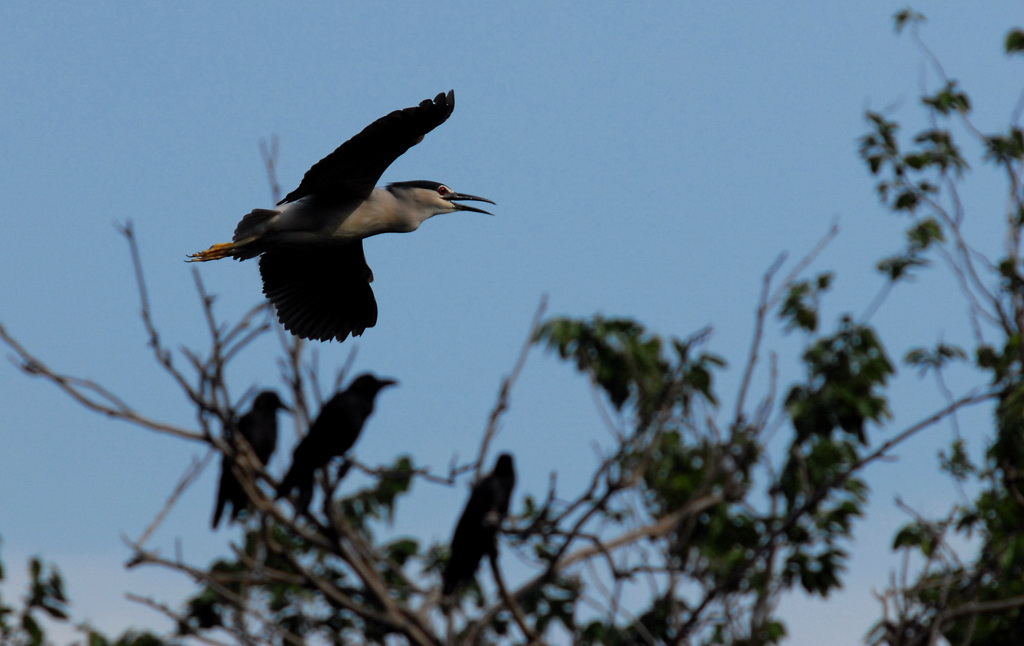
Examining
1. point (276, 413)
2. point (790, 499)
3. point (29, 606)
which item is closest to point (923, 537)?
point (790, 499)

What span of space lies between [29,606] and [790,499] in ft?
15.1

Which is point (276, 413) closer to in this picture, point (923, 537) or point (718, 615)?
point (718, 615)

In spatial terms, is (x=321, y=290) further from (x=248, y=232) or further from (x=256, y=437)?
(x=256, y=437)

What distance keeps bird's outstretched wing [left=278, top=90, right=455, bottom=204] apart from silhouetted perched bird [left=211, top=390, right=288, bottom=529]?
2.43 m

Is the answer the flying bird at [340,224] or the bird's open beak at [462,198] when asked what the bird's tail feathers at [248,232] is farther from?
the bird's open beak at [462,198]

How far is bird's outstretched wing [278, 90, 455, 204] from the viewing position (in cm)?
496

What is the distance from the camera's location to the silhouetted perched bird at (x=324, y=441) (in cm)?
620

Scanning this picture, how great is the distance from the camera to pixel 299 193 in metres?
5.49

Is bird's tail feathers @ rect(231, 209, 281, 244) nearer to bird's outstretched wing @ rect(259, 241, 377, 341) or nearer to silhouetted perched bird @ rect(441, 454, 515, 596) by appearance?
bird's outstretched wing @ rect(259, 241, 377, 341)

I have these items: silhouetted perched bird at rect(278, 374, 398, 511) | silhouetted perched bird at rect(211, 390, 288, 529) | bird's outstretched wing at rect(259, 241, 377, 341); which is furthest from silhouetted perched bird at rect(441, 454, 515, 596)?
silhouetted perched bird at rect(211, 390, 288, 529)

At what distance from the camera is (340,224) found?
5.45 m

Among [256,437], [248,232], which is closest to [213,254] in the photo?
[248,232]

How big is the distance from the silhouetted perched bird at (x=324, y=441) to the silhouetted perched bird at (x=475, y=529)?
0.73 m

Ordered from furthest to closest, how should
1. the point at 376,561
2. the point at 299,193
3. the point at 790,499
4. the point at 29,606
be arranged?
the point at 790,499 < the point at 376,561 < the point at 29,606 < the point at 299,193
